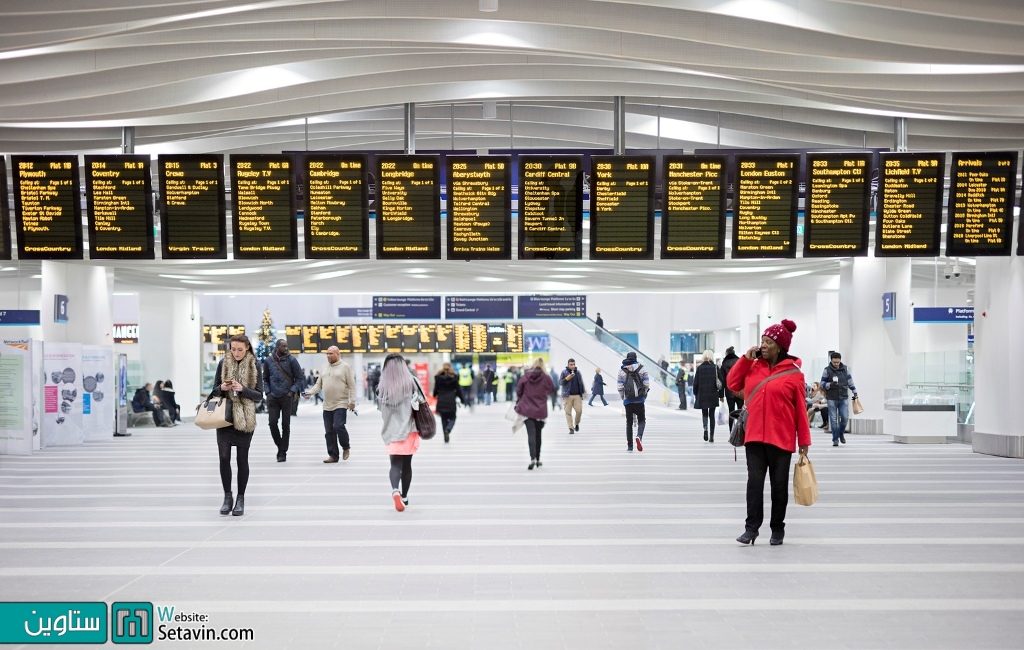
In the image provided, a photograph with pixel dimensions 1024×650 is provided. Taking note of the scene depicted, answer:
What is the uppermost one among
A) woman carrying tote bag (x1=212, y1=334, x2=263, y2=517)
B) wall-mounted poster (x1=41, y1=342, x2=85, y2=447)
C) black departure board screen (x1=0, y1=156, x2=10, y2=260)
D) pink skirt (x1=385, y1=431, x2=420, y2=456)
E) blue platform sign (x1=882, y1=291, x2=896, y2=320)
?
black departure board screen (x1=0, y1=156, x2=10, y2=260)

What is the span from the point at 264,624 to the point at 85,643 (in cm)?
93

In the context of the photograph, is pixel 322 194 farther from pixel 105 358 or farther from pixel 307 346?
pixel 307 346

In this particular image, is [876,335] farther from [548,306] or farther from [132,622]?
[132,622]

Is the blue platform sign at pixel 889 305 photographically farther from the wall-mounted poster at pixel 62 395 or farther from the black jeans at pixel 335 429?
the wall-mounted poster at pixel 62 395

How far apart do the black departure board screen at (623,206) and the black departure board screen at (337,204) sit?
9.61ft

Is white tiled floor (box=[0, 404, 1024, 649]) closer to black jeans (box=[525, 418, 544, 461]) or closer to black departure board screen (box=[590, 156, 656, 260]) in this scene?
black jeans (box=[525, 418, 544, 461])

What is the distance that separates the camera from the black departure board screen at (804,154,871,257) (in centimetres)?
1278

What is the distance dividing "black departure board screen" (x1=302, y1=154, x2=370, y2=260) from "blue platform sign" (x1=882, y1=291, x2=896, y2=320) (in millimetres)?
14534

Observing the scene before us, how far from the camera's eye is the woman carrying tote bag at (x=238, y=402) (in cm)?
955

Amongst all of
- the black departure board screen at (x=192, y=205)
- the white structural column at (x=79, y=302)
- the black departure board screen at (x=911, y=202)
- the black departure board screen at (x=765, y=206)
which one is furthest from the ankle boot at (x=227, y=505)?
the white structural column at (x=79, y=302)

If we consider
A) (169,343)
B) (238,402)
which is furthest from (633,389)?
(169,343)

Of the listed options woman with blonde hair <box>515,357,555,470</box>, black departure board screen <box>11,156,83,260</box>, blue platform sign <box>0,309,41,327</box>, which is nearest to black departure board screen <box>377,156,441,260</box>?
woman with blonde hair <box>515,357,555,470</box>

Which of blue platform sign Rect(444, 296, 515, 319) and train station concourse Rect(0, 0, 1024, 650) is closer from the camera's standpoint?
train station concourse Rect(0, 0, 1024, 650)

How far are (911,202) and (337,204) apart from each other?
289 inches
